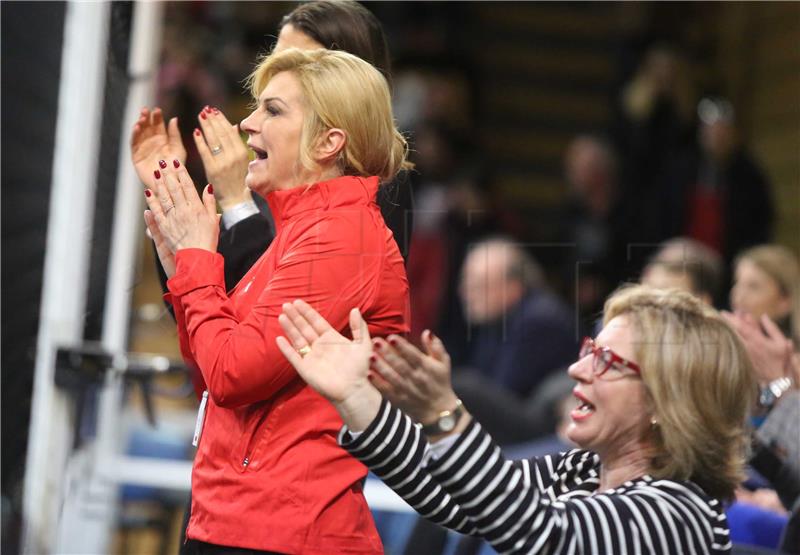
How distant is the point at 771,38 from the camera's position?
7.87 metres

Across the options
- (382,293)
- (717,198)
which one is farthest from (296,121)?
(717,198)

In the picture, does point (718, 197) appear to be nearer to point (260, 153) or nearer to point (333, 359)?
point (260, 153)

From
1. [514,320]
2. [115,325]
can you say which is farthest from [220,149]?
[514,320]

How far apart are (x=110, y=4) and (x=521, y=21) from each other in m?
5.86

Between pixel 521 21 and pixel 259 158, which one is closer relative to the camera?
pixel 259 158

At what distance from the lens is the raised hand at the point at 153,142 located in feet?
6.32

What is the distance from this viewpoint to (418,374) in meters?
1.55

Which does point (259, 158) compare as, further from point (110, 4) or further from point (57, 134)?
point (57, 134)

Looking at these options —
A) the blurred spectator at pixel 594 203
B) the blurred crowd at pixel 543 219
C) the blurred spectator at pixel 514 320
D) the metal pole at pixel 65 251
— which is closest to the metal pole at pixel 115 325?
the metal pole at pixel 65 251

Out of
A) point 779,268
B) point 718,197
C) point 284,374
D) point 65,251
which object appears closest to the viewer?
point 284,374

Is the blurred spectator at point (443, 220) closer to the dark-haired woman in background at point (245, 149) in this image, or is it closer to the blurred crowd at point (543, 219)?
the blurred crowd at point (543, 219)

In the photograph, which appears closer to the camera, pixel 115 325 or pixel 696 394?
pixel 696 394

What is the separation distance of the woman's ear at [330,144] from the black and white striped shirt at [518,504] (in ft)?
1.24

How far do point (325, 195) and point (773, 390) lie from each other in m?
1.11
